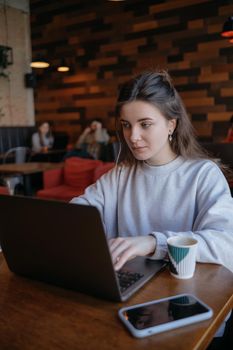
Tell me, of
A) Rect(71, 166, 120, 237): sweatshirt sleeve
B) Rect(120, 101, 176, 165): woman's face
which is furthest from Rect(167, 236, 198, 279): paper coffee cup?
Rect(71, 166, 120, 237): sweatshirt sleeve

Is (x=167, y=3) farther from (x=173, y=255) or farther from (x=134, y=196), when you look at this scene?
(x=173, y=255)

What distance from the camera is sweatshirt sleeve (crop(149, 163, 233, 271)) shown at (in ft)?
3.04

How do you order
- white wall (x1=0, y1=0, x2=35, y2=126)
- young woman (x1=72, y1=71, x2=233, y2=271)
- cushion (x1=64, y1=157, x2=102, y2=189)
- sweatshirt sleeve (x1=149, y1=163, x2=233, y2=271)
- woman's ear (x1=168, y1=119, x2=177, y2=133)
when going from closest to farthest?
sweatshirt sleeve (x1=149, y1=163, x2=233, y2=271), young woman (x1=72, y1=71, x2=233, y2=271), woman's ear (x1=168, y1=119, x2=177, y2=133), cushion (x1=64, y1=157, x2=102, y2=189), white wall (x1=0, y1=0, x2=35, y2=126)

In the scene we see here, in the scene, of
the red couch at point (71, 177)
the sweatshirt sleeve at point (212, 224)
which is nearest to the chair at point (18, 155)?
the red couch at point (71, 177)

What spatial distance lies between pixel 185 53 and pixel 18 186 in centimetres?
395

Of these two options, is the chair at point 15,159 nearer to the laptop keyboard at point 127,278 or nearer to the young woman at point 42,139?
the young woman at point 42,139

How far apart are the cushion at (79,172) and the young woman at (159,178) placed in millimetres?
3007

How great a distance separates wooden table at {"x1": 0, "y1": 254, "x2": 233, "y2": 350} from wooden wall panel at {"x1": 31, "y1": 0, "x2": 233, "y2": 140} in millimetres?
5426

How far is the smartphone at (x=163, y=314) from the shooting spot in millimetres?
635

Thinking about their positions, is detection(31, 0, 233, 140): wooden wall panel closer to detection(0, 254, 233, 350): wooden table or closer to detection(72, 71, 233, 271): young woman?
detection(72, 71, 233, 271): young woman

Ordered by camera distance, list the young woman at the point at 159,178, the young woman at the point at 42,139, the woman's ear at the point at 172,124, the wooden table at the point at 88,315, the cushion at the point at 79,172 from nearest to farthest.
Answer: the wooden table at the point at 88,315 < the young woman at the point at 159,178 < the woman's ear at the point at 172,124 < the cushion at the point at 79,172 < the young woman at the point at 42,139

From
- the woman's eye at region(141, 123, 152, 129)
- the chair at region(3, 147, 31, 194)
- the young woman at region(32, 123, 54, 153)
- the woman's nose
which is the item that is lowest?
the chair at region(3, 147, 31, 194)

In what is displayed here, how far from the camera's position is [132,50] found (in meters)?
7.28

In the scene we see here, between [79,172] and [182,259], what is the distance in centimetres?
367
